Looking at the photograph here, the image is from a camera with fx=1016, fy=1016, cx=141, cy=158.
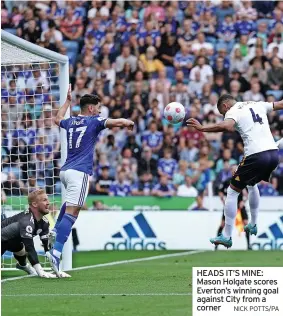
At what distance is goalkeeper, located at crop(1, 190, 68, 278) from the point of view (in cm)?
1291

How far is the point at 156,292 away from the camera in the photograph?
434 inches

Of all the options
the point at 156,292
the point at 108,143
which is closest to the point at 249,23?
Answer: the point at 108,143

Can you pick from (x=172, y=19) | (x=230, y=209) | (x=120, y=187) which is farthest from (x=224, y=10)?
(x=230, y=209)

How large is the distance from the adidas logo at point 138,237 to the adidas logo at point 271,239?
77.1 inches

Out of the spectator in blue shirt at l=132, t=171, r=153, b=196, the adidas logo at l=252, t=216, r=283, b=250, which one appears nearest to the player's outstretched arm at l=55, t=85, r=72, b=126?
the adidas logo at l=252, t=216, r=283, b=250

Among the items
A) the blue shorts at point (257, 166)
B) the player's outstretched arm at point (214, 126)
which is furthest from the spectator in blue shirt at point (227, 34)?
the player's outstretched arm at point (214, 126)

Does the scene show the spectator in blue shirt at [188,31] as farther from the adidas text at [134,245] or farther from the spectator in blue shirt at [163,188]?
the adidas text at [134,245]

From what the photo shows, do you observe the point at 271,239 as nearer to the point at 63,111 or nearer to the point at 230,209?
the point at 230,209

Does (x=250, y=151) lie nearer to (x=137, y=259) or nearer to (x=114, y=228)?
(x=137, y=259)

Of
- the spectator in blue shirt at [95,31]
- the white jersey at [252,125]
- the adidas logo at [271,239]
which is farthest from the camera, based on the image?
the spectator in blue shirt at [95,31]

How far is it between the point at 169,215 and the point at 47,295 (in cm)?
1012

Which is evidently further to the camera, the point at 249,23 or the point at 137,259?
the point at 249,23

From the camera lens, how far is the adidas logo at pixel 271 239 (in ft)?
67.2

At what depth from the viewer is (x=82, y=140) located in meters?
13.1
